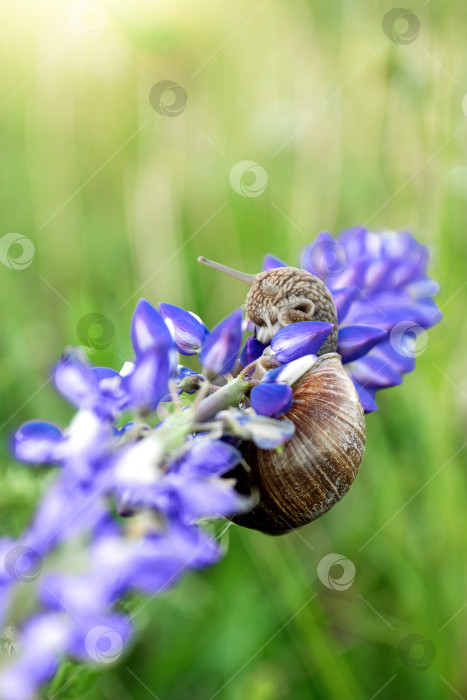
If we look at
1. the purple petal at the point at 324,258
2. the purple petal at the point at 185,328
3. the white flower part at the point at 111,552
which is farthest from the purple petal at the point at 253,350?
the white flower part at the point at 111,552

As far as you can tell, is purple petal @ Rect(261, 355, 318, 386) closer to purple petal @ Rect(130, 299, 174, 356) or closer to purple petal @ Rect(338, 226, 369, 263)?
purple petal @ Rect(130, 299, 174, 356)

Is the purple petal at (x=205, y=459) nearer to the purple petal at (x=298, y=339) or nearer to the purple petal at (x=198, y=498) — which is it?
the purple petal at (x=198, y=498)

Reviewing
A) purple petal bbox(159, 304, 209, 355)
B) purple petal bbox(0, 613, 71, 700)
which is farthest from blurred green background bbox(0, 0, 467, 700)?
purple petal bbox(0, 613, 71, 700)

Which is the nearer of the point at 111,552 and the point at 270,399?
the point at 111,552

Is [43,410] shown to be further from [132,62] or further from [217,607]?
[132,62]

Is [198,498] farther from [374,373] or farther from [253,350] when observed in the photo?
[374,373]

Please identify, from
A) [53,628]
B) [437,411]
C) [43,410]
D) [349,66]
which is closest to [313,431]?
[53,628]

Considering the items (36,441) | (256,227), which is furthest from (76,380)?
(256,227)
